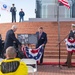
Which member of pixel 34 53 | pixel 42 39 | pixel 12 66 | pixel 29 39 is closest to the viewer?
pixel 12 66

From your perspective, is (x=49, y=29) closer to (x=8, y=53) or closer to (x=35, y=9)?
(x=35, y=9)

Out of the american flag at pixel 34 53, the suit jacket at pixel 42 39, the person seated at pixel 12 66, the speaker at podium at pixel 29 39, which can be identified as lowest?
the american flag at pixel 34 53

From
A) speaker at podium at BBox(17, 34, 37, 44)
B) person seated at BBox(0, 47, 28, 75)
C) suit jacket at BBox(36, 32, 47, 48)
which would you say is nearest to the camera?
person seated at BBox(0, 47, 28, 75)

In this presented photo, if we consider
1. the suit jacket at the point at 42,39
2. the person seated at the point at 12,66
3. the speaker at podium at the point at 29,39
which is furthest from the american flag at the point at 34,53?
the person seated at the point at 12,66

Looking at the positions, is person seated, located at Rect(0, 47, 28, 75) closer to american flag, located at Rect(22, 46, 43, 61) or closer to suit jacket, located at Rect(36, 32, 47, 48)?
american flag, located at Rect(22, 46, 43, 61)

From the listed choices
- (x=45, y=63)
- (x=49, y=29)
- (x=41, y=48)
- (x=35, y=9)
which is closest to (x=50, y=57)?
(x=45, y=63)

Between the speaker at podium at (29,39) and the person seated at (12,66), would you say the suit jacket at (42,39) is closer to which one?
the speaker at podium at (29,39)

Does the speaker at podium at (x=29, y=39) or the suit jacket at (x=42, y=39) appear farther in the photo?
the speaker at podium at (x=29, y=39)

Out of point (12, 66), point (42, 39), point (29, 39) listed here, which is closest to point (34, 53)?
point (42, 39)

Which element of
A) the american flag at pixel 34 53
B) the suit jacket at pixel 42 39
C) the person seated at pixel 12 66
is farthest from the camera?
the suit jacket at pixel 42 39

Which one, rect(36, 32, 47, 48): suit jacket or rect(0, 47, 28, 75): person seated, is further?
rect(36, 32, 47, 48): suit jacket

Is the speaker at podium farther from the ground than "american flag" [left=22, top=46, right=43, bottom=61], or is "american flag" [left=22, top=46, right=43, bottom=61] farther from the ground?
the speaker at podium

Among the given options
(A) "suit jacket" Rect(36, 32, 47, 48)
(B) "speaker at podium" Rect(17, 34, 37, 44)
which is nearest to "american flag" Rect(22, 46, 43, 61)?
(A) "suit jacket" Rect(36, 32, 47, 48)

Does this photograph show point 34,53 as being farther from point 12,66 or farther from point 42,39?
point 12,66
